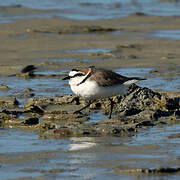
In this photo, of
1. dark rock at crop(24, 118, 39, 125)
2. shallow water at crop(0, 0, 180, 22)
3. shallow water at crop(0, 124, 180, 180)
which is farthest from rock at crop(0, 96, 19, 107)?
shallow water at crop(0, 0, 180, 22)

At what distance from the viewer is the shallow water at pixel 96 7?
69.7ft

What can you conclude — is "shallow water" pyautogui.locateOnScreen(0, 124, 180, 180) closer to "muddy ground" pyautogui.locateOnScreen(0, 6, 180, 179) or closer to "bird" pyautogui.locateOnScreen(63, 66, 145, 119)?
"muddy ground" pyautogui.locateOnScreen(0, 6, 180, 179)

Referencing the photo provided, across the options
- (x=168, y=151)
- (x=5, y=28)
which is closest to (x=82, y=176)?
(x=168, y=151)

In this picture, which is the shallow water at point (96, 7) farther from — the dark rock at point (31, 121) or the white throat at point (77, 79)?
the dark rock at point (31, 121)

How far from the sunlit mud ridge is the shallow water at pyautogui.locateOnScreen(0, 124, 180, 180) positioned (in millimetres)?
235

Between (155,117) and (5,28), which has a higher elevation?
(5,28)

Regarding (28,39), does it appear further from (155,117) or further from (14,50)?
(155,117)

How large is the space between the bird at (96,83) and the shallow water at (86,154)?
113 cm

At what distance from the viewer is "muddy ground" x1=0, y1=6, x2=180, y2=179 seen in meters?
8.45

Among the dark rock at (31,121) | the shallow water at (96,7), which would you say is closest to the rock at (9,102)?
the dark rock at (31,121)

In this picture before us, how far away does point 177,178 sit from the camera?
6.08 meters

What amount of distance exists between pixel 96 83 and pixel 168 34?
8.86 m

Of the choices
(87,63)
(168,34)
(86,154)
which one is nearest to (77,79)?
(86,154)

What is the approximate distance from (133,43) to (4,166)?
9921 millimetres
